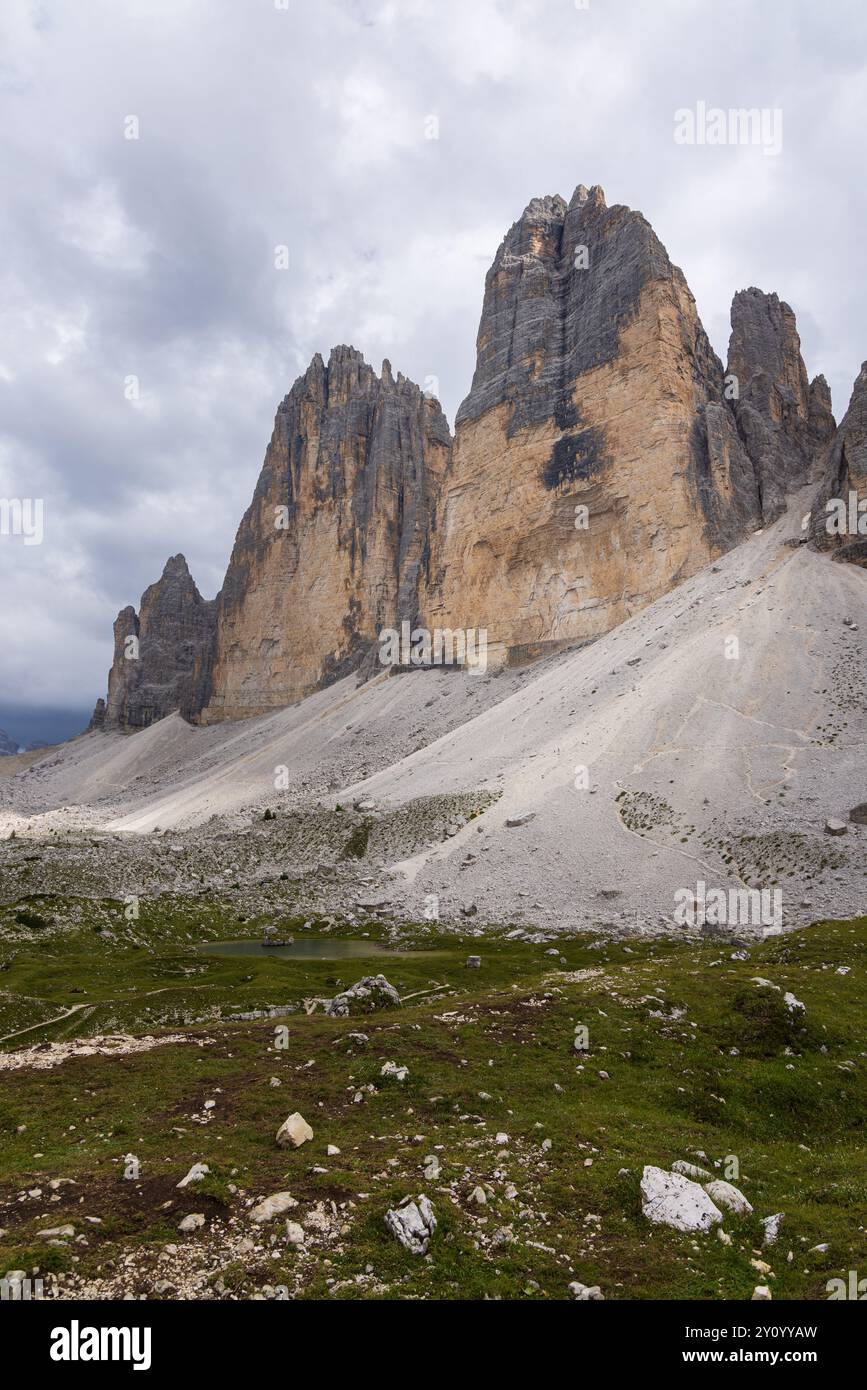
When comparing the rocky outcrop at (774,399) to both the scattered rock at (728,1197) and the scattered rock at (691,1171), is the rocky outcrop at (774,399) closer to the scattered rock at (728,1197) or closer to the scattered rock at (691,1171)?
the scattered rock at (691,1171)

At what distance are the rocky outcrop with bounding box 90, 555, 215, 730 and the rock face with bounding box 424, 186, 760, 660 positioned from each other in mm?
82385

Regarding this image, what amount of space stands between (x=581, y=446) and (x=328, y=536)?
62.1 meters

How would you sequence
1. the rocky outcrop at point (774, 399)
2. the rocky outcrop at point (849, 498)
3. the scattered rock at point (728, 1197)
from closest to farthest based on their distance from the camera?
the scattered rock at point (728, 1197) < the rocky outcrop at point (849, 498) < the rocky outcrop at point (774, 399)

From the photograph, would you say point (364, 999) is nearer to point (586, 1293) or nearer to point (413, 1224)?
point (413, 1224)

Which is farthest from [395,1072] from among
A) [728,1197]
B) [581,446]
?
[581,446]

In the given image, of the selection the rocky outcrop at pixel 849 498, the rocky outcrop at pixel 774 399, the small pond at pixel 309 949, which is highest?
the rocky outcrop at pixel 774 399

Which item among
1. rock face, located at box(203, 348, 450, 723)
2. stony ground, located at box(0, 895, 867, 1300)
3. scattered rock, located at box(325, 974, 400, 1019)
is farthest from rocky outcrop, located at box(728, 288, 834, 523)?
scattered rock, located at box(325, 974, 400, 1019)

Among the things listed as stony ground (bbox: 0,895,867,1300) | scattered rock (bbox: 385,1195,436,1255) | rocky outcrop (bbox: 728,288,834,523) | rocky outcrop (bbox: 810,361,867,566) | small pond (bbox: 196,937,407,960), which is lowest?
small pond (bbox: 196,937,407,960)

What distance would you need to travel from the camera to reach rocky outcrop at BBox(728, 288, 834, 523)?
80.6 m

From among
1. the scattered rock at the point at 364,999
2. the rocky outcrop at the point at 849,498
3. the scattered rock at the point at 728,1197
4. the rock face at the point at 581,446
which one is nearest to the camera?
the scattered rock at the point at 728,1197

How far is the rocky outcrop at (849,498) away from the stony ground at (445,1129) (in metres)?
50.0

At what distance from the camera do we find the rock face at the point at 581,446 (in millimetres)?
77500

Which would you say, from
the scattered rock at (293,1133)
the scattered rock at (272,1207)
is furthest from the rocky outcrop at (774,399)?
the scattered rock at (272,1207)

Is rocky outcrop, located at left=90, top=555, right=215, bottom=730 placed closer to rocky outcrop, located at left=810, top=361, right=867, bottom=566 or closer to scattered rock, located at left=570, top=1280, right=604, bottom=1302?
rocky outcrop, located at left=810, top=361, right=867, bottom=566
